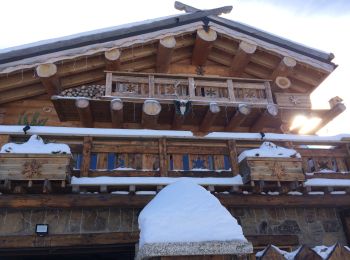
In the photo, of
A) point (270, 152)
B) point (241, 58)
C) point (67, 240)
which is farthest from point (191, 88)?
point (67, 240)

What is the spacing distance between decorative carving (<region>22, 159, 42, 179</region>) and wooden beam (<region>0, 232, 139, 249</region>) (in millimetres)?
1264

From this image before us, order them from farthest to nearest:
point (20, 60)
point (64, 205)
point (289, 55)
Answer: point (289, 55)
point (20, 60)
point (64, 205)

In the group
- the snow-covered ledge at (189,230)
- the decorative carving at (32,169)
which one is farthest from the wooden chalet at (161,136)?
the snow-covered ledge at (189,230)

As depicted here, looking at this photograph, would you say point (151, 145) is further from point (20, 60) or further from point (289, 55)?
point (289, 55)

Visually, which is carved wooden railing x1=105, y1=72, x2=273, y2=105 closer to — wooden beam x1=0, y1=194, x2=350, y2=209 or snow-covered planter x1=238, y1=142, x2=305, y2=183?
snow-covered planter x1=238, y1=142, x2=305, y2=183

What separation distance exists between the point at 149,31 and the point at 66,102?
120 inches

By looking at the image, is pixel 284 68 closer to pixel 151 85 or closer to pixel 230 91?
pixel 230 91

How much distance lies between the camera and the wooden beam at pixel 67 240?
6234mm

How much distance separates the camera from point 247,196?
698 cm

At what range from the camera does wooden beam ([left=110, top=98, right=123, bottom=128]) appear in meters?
8.54

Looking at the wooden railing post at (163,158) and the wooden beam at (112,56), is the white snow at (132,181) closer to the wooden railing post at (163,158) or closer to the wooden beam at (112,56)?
the wooden railing post at (163,158)

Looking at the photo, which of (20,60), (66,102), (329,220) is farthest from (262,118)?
(20,60)

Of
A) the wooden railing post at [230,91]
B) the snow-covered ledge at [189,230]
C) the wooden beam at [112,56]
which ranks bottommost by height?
the snow-covered ledge at [189,230]

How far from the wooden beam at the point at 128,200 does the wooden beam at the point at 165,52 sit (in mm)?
4817
